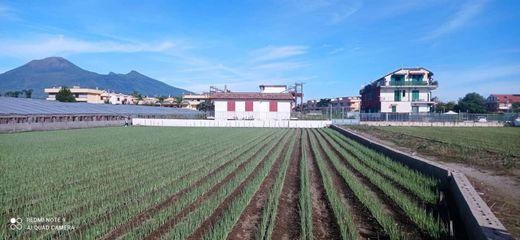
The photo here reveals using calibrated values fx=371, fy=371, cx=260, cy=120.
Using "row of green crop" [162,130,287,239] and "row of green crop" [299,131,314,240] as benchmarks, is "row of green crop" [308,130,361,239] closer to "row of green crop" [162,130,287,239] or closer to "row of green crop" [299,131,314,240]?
"row of green crop" [299,131,314,240]

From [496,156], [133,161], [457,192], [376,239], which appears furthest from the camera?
[496,156]

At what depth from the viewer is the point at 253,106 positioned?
162ft

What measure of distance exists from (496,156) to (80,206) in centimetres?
1351

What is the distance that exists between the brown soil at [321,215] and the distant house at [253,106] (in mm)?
39088

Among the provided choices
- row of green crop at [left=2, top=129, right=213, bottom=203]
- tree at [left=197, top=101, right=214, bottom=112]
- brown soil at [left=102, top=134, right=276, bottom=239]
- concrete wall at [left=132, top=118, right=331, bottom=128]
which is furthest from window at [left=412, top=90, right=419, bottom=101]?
brown soil at [left=102, top=134, right=276, bottom=239]

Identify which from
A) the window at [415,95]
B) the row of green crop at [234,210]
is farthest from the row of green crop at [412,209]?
the window at [415,95]

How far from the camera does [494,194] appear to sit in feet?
25.0

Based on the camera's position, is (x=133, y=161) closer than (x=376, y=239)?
No

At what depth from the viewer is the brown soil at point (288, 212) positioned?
17.8ft

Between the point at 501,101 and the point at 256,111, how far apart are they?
79371mm

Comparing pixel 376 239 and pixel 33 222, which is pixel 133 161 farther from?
pixel 376 239

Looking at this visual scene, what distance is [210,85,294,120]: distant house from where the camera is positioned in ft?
160

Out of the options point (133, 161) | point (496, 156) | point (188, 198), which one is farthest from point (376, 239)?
point (496, 156)

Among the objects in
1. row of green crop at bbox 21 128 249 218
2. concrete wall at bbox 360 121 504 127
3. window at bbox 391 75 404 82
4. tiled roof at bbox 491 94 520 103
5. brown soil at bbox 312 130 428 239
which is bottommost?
brown soil at bbox 312 130 428 239
